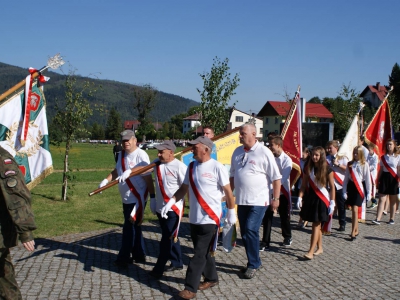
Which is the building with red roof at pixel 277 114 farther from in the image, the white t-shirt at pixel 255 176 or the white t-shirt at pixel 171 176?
the white t-shirt at pixel 171 176

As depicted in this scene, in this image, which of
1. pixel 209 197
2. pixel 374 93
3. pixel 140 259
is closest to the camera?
pixel 209 197

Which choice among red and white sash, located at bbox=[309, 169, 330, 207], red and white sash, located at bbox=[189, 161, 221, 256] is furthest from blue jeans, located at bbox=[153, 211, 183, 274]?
red and white sash, located at bbox=[309, 169, 330, 207]

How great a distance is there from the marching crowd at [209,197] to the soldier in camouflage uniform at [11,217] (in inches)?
79.2

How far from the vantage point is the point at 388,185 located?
10.9 meters

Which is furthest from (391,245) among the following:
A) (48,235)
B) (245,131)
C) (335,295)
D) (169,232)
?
(48,235)

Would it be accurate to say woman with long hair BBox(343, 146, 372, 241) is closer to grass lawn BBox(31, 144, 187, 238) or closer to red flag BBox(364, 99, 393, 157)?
red flag BBox(364, 99, 393, 157)

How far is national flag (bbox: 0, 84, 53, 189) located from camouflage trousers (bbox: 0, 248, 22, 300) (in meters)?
2.15

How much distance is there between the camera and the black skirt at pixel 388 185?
10812 mm

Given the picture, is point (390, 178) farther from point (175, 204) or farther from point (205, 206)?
point (205, 206)

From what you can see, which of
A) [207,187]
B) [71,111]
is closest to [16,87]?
[207,187]

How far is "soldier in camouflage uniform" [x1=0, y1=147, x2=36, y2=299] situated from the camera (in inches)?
159

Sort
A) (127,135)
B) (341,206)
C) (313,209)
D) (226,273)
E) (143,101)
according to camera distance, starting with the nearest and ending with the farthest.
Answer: (226,273), (127,135), (313,209), (341,206), (143,101)

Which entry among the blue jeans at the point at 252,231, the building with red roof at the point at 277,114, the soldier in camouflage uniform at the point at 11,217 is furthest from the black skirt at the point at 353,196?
the building with red roof at the point at 277,114

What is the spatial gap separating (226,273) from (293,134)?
441cm
